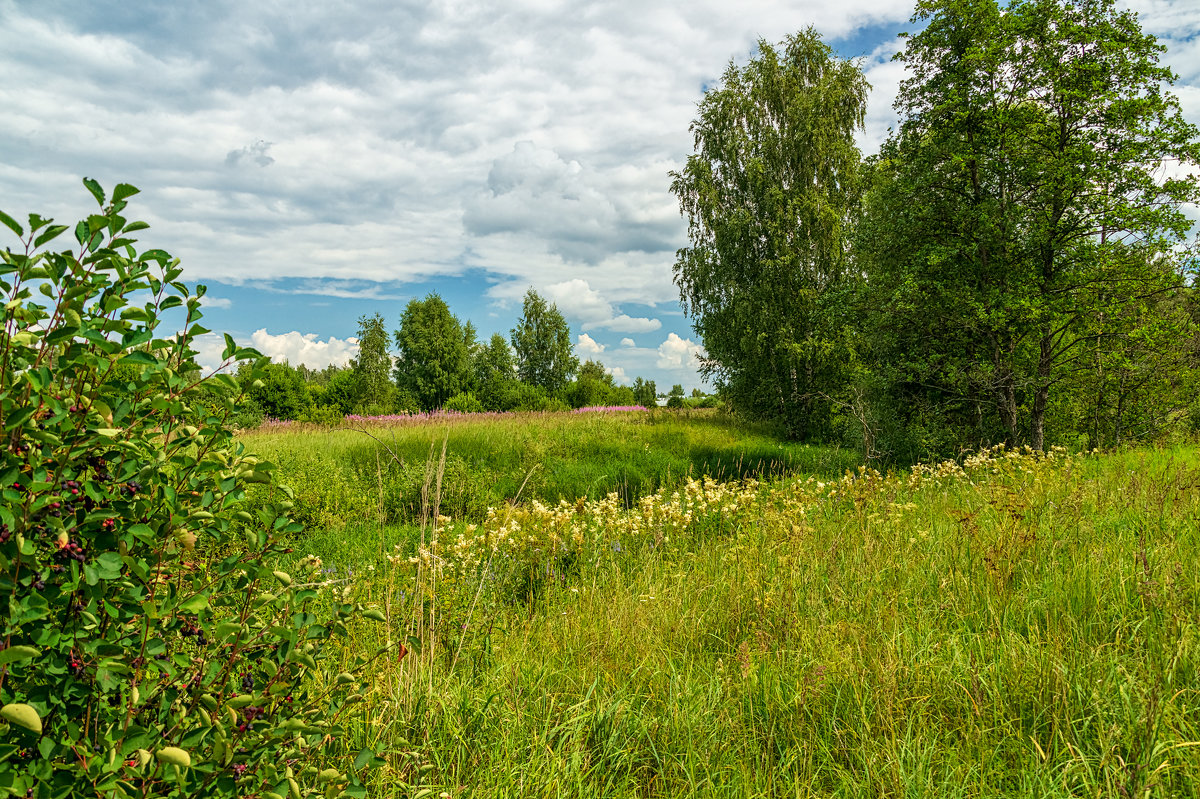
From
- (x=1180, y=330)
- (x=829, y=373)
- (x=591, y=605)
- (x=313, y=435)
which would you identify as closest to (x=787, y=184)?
(x=829, y=373)

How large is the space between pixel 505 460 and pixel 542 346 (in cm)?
3135

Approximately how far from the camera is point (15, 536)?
920 millimetres

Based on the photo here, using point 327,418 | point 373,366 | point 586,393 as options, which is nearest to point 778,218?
point 327,418

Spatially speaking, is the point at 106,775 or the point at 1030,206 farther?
the point at 1030,206

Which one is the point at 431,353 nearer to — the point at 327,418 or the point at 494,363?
the point at 494,363

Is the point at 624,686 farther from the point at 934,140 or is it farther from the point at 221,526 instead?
the point at 934,140

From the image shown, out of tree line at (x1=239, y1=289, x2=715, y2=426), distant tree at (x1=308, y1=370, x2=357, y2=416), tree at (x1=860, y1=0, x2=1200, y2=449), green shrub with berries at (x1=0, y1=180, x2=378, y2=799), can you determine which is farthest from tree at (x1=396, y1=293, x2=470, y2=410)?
green shrub with berries at (x1=0, y1=180, x2=378, y2=799)

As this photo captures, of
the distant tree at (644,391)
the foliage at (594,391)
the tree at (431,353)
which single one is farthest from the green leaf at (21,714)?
the distant tree at (644,391)

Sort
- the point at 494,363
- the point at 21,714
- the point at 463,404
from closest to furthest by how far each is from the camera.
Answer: the point at 21,714
the point at 463,404
the point at 494,363

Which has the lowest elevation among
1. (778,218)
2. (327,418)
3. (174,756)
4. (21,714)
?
(174,756)

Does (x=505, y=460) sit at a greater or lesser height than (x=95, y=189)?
lesser

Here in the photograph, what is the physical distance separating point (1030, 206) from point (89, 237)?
13.8 m

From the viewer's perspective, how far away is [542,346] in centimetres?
4219

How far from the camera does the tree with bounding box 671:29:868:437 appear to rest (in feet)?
56.0
